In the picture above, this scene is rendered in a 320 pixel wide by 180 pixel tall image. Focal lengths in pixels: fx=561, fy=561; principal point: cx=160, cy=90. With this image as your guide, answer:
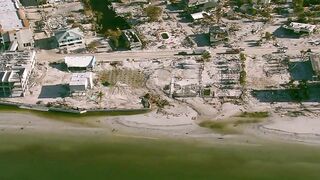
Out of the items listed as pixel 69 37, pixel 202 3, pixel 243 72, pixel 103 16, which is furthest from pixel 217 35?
pixel 69 37

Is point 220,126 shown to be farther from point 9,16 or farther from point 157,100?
point 9,16

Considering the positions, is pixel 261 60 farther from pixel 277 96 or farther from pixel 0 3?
pixel 0 3

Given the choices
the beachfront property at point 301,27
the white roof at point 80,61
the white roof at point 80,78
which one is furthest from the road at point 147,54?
the white roof at point 80,78

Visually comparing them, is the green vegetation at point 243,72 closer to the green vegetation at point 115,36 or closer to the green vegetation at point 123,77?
the green vegetation at point 123,77

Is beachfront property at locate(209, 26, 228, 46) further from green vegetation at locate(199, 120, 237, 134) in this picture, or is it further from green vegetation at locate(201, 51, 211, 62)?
green vegetation at locate(199, 120, 237, 134)

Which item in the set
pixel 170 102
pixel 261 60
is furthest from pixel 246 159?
pixel 261 60

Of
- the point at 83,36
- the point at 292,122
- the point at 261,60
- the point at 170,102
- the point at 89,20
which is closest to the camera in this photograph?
the point at 292,122
